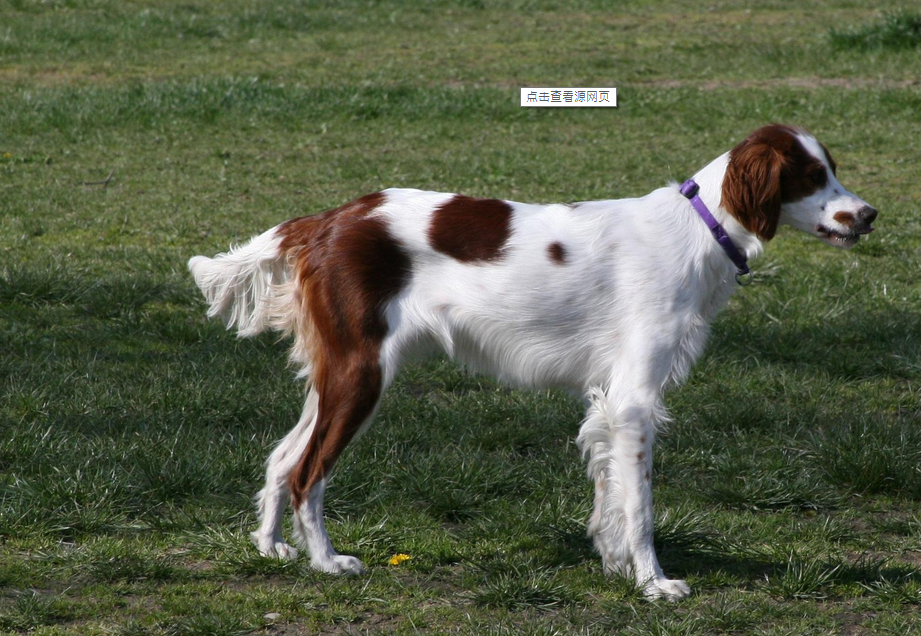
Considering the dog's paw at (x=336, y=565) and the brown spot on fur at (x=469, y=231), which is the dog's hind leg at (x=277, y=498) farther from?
the brown spot on fur at (x=469, y=231)

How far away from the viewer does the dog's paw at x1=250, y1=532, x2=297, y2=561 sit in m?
3.59

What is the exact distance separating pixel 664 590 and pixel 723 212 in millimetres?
1135

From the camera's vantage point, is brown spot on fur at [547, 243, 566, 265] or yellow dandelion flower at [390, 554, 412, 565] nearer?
brown spot on fur at [547, 243, 566, 265]

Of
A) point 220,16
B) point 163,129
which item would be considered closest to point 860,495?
point 163,129

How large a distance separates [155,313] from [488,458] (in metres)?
2.31

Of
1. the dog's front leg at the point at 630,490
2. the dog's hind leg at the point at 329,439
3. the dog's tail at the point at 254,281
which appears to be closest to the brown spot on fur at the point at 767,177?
the dog's front leg at the point at 630,490

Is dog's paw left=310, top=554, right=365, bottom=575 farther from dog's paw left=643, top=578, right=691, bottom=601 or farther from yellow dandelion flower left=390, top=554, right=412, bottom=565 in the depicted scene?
dog's paw left=643, top=578, right=691, bottom=601

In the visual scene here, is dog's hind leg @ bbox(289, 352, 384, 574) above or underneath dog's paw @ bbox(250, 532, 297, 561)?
above

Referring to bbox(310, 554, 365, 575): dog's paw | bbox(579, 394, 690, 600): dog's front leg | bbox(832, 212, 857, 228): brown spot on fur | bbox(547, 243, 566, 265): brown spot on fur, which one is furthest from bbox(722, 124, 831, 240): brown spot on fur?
bbox(310, 554, 365, 575): dog's paw

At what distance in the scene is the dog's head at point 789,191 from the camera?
11.4 feet

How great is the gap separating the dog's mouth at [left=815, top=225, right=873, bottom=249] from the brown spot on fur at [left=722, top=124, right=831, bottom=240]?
0.40 feet

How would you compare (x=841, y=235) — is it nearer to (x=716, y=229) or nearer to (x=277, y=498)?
(x=716, y=229)

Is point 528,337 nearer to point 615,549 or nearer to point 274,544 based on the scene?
point 615,549

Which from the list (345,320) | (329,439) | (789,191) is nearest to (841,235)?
(789,191)
